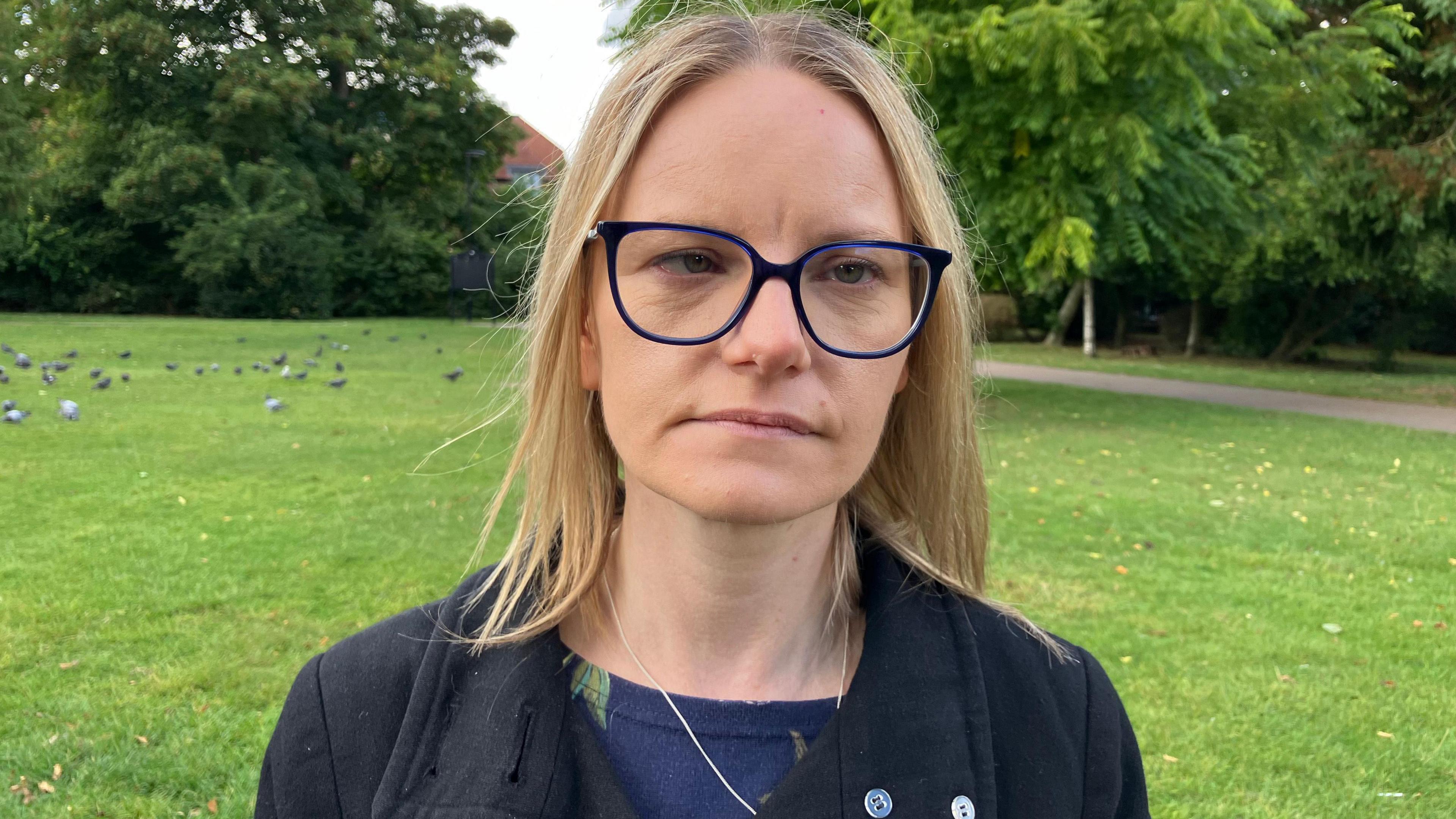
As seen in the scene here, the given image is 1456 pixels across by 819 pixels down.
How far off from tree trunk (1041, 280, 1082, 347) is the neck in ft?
90.5

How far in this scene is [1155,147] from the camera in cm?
973

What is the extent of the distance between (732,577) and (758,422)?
0.26 metres

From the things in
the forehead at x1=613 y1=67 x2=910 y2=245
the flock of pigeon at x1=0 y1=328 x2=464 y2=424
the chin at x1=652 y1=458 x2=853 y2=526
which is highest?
the forehead at x1=613 y1=67 x2=910 y2=245

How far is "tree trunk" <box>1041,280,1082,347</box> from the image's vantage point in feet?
91.0

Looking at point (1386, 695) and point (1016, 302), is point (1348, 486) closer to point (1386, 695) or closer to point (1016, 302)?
point (1386, 695)

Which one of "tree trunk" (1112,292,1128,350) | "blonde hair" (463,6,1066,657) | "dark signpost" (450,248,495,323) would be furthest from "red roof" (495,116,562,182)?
"tree trunk" (1112,292,1128,350)

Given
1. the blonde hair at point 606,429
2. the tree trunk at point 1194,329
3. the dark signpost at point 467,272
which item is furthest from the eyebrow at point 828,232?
the dark signpost at point 467,272

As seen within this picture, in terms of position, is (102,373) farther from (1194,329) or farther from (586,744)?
(1194,329)

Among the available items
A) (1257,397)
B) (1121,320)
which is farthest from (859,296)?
(1121,320)

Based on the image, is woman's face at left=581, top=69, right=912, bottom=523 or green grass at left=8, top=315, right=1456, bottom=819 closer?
woman's face at left=581, top=69, right=912, bottom=523

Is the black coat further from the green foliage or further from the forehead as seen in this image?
the green foliage

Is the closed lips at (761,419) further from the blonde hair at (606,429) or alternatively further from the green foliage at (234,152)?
the green foliage at (234,152)

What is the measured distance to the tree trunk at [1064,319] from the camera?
91.0 feet

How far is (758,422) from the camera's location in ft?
3.82
